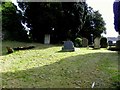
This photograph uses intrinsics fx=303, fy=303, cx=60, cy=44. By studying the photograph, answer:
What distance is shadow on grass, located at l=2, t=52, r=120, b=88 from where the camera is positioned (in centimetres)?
948

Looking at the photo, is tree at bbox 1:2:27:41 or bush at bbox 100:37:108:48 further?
tree at bbox 1:2:27:41

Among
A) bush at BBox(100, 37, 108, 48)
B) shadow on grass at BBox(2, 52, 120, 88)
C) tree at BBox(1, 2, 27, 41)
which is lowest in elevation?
shadow on grass at BBox(2, 52, 120, 88)

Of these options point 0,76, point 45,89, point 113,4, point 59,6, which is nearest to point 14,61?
point 0,76

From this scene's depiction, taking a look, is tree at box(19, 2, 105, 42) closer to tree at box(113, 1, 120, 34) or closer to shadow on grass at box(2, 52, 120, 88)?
tree at box(113, 1, 120, 34)

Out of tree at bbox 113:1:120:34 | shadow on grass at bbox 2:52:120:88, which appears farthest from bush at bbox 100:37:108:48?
shadow on grass at bbox 2:52:120:88

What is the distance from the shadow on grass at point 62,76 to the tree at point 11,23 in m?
15.2

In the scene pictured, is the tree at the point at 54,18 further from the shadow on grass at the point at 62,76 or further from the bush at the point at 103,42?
the shadow on grass at the point at 62,76

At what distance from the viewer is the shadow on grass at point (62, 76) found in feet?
31.1

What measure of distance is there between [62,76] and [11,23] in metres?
17.8

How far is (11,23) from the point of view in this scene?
90.2 feet

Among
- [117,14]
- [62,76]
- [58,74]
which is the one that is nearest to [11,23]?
[117,14]

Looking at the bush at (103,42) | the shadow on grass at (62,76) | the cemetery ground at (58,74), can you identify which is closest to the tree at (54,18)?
the bush at (103,42)

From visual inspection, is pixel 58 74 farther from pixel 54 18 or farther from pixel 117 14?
pixel 54 18

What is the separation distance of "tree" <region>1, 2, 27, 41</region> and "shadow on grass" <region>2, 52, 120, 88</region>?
15.2 metres
